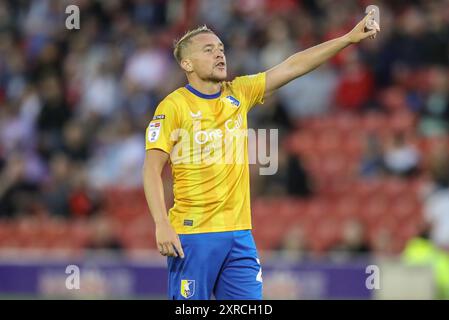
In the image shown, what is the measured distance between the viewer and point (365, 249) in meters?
13.0

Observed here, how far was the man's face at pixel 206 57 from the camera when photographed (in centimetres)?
696

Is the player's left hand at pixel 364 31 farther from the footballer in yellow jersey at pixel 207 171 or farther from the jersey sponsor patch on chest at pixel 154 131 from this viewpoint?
the jersey sponsor patch on chest at pixel 154 131

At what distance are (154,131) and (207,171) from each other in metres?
0.42

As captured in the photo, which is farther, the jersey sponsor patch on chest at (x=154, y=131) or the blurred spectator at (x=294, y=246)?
the blurred spectator at (x=294, y=246)

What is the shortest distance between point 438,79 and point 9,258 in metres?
6.09

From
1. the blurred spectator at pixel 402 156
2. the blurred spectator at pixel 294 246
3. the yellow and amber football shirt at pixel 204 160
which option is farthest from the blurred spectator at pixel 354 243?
the yellow and amber football shirt at pixel 204 160

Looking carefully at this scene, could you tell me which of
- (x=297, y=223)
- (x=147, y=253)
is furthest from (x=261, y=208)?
(x=147, y=253)

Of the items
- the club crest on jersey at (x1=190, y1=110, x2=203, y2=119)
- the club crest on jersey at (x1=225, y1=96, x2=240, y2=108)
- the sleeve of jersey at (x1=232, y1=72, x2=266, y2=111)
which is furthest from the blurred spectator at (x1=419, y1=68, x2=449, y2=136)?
the club crest on jersey at (x1=190, y1=110, x2=203, y2=119)

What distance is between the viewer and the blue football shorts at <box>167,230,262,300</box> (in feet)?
22.3

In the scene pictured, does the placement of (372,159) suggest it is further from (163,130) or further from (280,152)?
(163,130)

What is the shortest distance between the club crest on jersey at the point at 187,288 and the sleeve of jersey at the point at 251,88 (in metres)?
1.21

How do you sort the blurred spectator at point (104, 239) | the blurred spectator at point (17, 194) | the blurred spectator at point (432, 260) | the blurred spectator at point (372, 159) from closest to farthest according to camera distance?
the blurred spectator at point (432, 260) < the blurred spectator at point (372, 159) < the blurred spectator at point (104, 239) < the blurred spectator at point (17, 194)
